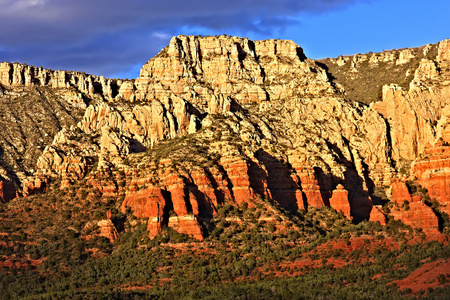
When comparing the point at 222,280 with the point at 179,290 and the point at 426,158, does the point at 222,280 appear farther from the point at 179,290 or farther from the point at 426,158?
the point at 426,158

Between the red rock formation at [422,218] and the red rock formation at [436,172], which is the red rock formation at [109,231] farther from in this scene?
the red rock formation at [436,172]

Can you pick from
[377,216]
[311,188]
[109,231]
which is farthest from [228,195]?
[377,216]

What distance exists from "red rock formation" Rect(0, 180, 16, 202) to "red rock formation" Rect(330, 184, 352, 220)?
175ft

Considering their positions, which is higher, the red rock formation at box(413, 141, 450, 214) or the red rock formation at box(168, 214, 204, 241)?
the red rock formation at box(413, 141, 450, 214)

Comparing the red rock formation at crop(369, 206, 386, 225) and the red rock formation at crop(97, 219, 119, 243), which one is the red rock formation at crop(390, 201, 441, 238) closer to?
the red rock formation at crop(369, 206, 386, 225)

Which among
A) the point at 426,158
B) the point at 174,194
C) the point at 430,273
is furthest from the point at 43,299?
the point at 426,158

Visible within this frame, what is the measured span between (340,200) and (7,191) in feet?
182

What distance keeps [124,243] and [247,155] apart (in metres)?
24.8

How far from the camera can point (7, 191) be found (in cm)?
18438

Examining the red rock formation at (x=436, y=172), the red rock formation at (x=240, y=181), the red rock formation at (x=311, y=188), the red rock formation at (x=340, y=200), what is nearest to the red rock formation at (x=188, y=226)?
the red rock formation at (x=240, y=181)

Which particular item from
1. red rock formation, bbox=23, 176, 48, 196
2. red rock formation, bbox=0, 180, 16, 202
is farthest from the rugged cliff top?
red rock formation, bbox=23, 176, 48, 196

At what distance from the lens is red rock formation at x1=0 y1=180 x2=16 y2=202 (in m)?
184

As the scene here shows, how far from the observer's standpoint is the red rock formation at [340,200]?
179125 mm

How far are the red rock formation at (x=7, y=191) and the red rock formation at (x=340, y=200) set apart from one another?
53.4m
